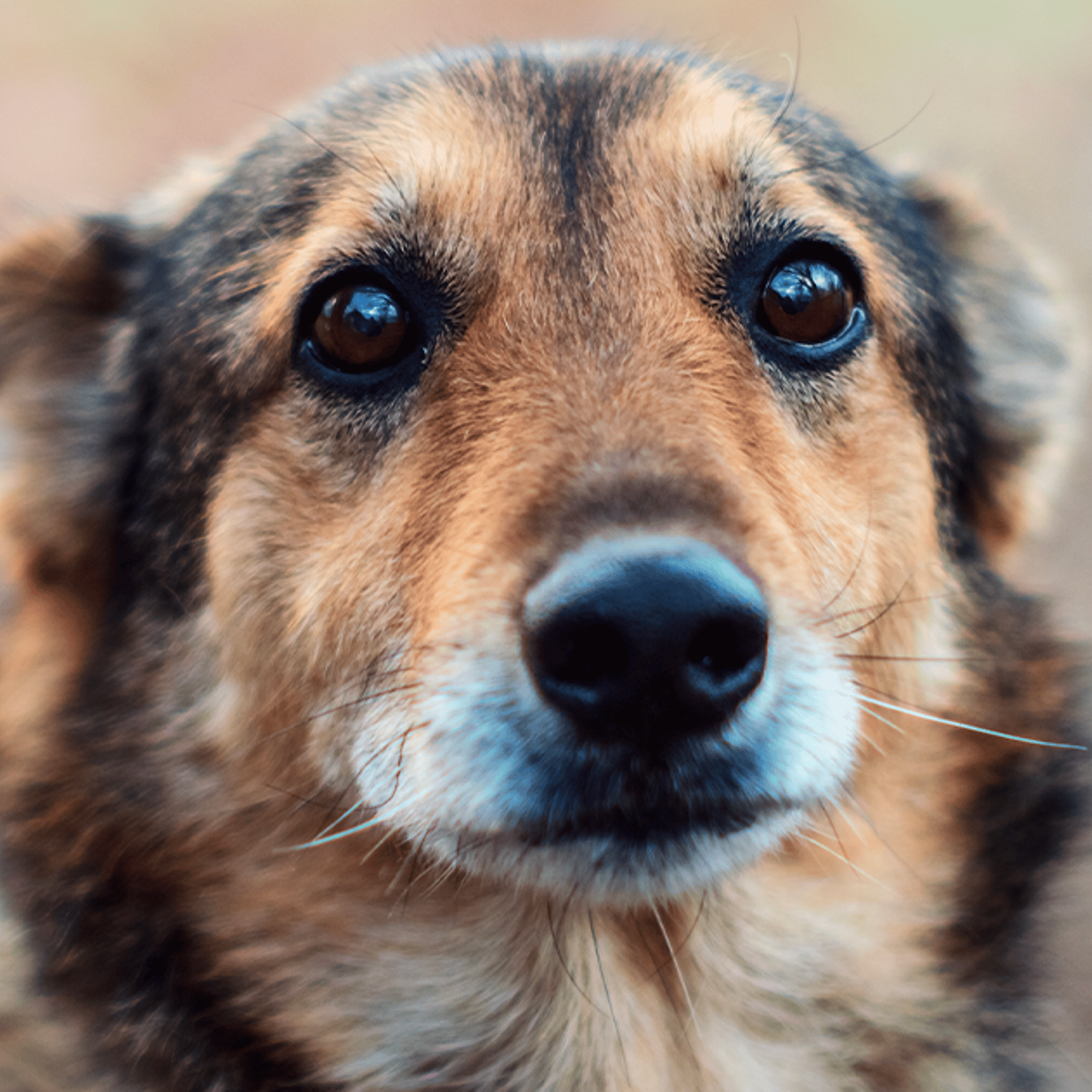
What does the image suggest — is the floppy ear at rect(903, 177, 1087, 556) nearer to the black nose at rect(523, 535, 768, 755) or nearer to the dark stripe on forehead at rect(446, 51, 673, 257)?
the dark stripe on forehead at rect(446, 51, 673, 257)

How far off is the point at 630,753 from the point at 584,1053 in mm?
1066

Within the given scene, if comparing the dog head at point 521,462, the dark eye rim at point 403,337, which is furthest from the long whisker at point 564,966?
the dark eye rim at point 403,337

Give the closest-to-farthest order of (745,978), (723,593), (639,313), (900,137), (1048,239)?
(723,593)
(639,313)
(745,978)
(1048,239)
(900,137)

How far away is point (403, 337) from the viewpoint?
2828 millimetres

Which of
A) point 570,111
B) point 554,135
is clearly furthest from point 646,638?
point 570,111

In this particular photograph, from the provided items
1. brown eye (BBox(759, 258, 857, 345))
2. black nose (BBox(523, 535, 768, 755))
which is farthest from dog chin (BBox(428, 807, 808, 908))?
brown eye (BBox(759, 258, 857, 345))

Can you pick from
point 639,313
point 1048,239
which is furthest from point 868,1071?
point 1048,239

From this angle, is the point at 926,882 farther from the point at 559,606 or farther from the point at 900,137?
the point at 900,137

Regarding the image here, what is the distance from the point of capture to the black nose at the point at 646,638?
6.48ft

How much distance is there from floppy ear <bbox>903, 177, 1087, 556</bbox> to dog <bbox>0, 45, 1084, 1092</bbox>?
0.32 metres

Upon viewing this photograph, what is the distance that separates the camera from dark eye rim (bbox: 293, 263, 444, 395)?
2.80m

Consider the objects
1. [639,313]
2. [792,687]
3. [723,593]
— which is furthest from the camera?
[639,313]

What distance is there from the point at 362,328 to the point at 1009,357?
91.3 inches

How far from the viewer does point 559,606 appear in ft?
6.63
